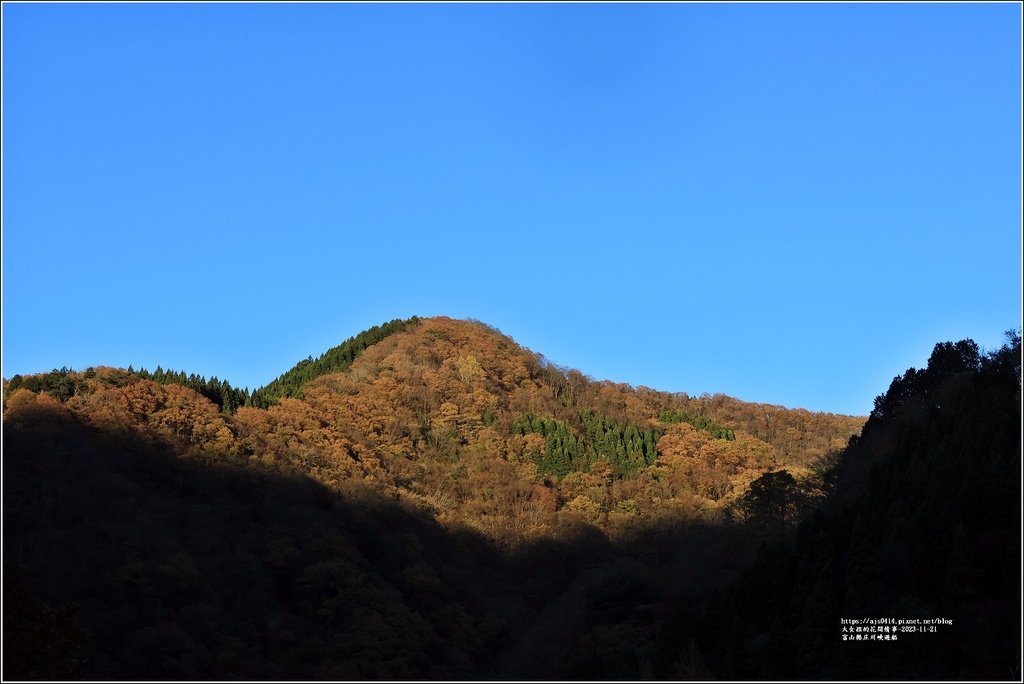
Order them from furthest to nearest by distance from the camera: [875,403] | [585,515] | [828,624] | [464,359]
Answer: [464,359] < [585,515] < [875,403] < [828,624]

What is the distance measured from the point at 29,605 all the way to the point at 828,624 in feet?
77.1

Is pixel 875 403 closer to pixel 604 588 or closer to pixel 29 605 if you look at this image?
pixel 604 588

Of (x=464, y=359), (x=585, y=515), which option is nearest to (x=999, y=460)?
(x=585, y=515)

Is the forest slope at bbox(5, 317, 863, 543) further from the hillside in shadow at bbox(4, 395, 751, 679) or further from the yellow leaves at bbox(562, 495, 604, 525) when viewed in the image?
the hillside in shadow at bbox(4, 395, 751, 679)

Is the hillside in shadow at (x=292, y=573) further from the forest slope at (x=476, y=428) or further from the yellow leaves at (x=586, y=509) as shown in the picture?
the forest slope at (x=476, y=428)

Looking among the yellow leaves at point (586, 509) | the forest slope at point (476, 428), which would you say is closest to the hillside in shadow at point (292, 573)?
the yellow leaves at point (586, 509)

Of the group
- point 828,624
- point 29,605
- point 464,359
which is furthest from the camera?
point 464,359

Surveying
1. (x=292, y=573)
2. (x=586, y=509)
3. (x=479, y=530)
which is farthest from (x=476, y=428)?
(x=292, y=573)

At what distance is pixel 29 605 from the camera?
90.9ft

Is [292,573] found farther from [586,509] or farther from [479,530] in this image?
[586,509]

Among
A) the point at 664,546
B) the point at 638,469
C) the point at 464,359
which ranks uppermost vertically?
the point at 464,359

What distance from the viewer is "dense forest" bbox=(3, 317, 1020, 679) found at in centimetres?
3591

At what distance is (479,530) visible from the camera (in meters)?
74.2

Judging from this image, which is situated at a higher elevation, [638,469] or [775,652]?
[638,469]
